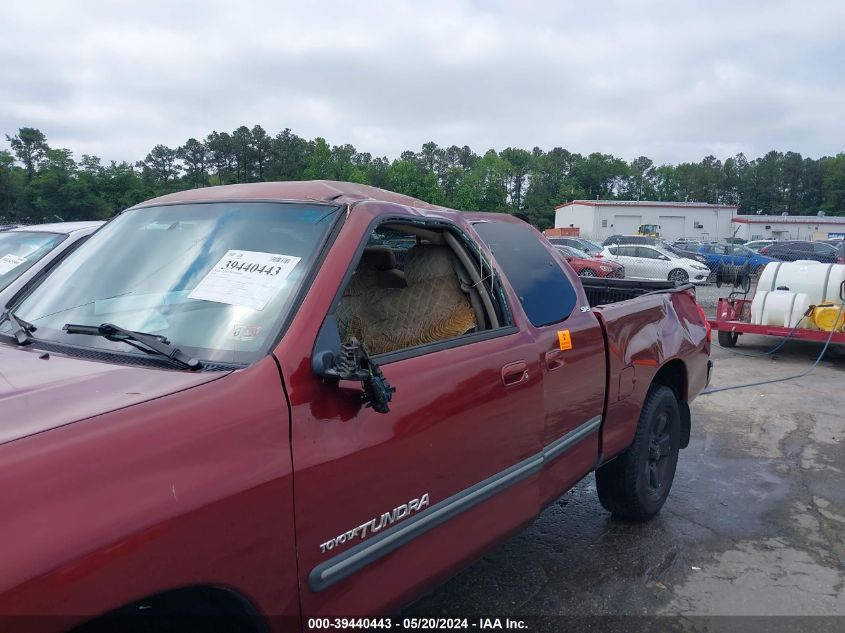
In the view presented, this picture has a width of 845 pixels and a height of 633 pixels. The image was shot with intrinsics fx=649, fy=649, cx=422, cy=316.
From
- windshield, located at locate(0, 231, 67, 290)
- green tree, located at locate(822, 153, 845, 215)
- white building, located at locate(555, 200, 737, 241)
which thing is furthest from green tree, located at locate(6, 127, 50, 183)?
green tree, located at locate(822, 153, 845, 215)

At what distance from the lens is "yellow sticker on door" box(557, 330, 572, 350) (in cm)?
302

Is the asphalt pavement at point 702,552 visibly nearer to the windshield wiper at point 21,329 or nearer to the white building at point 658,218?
the windshield wiper at point 21,329

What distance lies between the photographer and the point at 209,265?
225 centimetres

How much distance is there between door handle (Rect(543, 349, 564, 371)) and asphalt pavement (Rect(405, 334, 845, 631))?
1.17 meters

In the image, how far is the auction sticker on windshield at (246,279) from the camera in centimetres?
206

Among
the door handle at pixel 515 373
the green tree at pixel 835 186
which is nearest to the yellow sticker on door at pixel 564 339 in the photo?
the door handle at pixel 515 373

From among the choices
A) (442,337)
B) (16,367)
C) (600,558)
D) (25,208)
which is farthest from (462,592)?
(25,208)

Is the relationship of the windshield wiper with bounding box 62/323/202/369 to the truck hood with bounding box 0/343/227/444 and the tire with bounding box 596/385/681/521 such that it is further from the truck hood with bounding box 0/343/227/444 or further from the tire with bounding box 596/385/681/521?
the tire with bounding box 596/385/681/521

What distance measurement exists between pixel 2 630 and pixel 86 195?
145 ft

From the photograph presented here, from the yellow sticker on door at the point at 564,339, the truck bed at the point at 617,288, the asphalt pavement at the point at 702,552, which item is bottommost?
the asphalt pavement at the point at 702,552

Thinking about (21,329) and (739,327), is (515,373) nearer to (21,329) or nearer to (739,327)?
(21,329)

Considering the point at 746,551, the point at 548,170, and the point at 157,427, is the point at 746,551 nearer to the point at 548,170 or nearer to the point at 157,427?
the point at 157,427

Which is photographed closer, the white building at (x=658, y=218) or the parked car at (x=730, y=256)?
the parked car at (x=730, y=256)

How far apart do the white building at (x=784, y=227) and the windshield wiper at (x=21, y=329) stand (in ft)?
236
